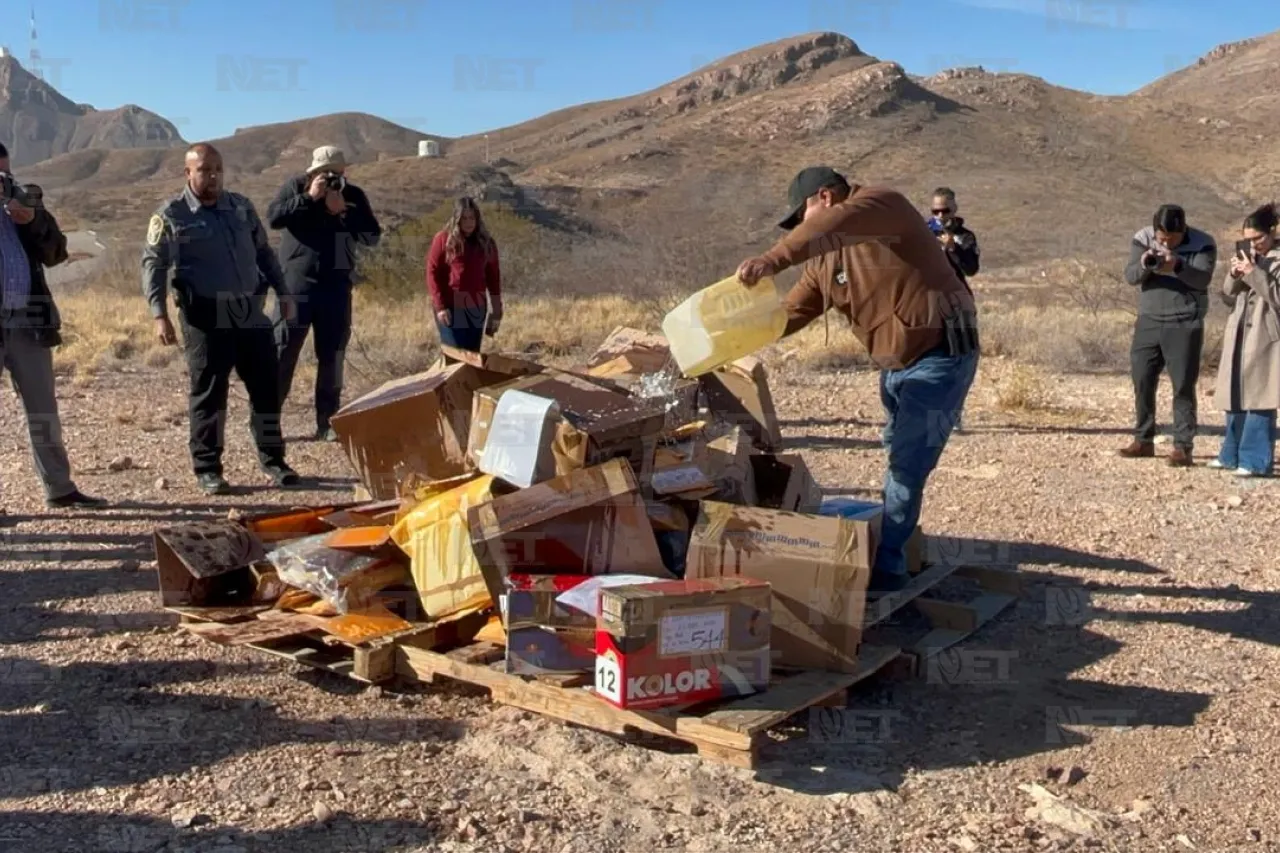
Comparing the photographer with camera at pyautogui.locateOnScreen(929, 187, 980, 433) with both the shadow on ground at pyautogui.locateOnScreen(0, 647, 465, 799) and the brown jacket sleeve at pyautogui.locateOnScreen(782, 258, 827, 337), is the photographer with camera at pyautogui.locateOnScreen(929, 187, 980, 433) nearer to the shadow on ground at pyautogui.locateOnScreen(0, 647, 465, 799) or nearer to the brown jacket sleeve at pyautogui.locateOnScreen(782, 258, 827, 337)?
the brown jacket sleeve at pyautogui.locateOnScreen(782, 258, 827, 337)

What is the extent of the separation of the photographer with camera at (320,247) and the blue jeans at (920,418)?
14.4ft

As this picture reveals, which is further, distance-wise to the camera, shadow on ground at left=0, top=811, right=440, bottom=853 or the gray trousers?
the gray trousers

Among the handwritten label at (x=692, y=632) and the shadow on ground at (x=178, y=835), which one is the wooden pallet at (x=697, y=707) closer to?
the handwritten label at (x=692, y=632)

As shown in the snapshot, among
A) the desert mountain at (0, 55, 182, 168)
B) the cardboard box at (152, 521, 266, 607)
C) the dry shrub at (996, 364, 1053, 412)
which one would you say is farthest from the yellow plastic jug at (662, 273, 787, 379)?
the desert mountain at (0, 55, 182, 168)

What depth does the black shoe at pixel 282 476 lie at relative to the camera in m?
7.53

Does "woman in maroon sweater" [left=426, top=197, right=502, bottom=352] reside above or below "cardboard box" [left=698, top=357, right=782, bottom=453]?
above

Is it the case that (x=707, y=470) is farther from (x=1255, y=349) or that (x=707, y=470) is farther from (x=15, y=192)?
(x=1255, y=349)

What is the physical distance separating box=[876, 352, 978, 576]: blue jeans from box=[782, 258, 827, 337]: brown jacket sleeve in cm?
41

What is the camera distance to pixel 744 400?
6.85m

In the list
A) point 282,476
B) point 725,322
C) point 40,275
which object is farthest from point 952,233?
point 40,275

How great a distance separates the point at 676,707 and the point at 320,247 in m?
5.28

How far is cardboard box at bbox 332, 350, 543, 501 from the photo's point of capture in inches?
221

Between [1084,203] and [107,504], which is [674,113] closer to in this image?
[1084,203]

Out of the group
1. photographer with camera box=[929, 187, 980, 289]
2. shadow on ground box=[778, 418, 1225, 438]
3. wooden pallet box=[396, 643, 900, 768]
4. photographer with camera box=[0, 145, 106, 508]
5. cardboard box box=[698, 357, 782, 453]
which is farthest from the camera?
shadow on ground box=[778, 418, 1225, 438]
